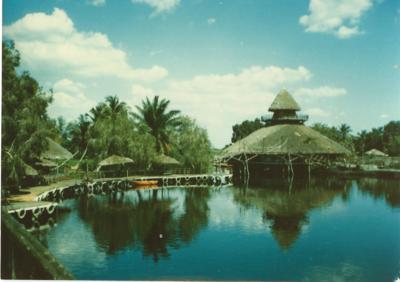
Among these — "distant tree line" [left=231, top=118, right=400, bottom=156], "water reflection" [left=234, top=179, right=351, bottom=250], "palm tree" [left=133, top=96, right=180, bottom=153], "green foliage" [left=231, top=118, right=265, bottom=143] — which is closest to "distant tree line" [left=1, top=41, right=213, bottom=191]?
"palm tree" [left=133, top=96, right=180, bottom=153]

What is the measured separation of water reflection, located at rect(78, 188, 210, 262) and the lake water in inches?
1.3

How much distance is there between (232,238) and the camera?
42.8 ft

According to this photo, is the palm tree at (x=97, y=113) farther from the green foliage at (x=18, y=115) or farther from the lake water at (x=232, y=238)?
the green foliage at (x=18, y=115)

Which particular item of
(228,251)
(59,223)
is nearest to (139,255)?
(228,251)

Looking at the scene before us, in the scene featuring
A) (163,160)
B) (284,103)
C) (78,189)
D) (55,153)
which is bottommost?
(78,189)

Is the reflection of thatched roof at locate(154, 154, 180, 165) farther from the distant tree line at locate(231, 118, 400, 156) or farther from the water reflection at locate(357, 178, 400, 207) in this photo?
the distant tree line at locate(231, 118, 400, 156)

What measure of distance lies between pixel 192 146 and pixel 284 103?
9.38 meters

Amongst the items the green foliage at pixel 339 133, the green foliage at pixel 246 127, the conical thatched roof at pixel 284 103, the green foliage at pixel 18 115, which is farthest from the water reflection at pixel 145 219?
the green foliage at pixel 246 127

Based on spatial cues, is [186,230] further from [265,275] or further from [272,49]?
[272,49]

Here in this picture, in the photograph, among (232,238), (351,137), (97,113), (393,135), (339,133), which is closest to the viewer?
(232,238)

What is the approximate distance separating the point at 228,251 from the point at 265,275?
1924 mm

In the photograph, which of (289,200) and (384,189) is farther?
(384,189)

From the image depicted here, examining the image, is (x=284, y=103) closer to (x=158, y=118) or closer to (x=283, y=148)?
(x=283, y=148)

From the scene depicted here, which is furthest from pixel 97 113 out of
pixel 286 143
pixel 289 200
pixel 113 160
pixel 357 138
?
pixel 357 138
